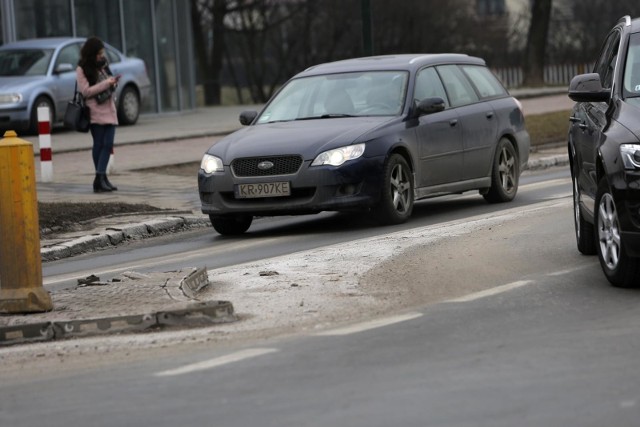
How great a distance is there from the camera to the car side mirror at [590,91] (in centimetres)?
1012

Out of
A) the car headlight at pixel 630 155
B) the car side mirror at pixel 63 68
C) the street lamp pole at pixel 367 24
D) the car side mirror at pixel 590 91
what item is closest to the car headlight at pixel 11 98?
the car side mirror at pixel 63 68

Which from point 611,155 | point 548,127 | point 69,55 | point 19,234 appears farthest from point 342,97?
point 69,55

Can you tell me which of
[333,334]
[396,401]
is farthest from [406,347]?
[396,401]

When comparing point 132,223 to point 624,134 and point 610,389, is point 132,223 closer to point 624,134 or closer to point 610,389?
point 624,134

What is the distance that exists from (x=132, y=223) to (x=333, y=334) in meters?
7.59

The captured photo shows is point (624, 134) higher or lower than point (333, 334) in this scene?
higher

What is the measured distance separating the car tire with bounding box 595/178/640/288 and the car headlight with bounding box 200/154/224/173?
526 centimetres

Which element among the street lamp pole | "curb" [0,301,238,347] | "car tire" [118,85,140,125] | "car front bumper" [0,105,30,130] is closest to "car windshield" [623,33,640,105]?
"curb" [0,301,238,347]

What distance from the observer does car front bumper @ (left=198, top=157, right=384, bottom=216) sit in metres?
14.1

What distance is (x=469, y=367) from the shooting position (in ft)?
23.5

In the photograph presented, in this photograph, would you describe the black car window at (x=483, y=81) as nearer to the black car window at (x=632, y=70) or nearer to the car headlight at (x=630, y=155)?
the black car window at (x=632, y=70)

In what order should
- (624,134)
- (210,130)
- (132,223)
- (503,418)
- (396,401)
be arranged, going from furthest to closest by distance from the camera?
1. (210,130)
2. (132,223)
3. (624,134)
4. (396,401)
5. (503,418)

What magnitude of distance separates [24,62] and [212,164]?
1601cm

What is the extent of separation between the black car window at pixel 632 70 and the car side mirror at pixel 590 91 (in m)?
0.13
